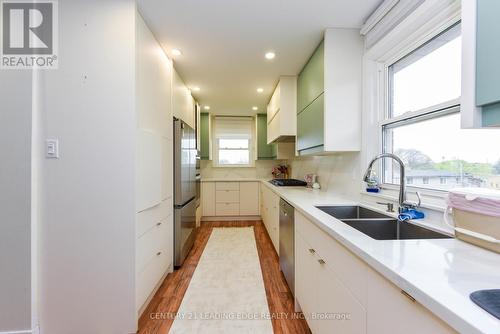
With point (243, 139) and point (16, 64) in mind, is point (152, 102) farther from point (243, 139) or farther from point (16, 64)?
point (243, 139)

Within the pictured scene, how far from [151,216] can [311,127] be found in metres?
1.83

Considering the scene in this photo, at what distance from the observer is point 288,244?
206cm

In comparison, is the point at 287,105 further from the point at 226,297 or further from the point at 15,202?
the point at 15,202

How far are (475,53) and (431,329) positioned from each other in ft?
2.85

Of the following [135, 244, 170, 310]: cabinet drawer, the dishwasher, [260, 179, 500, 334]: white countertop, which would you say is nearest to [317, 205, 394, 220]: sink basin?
the dishwasher

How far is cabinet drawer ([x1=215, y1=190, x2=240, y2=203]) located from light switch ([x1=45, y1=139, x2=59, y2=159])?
337 centimetres

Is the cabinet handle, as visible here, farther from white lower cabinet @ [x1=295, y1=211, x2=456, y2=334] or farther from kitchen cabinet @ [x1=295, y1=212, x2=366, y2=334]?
kitchen cabinet @ [x1=295, y1=212, x2=366, y2=334]

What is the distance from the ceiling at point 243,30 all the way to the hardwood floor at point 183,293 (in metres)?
2.39

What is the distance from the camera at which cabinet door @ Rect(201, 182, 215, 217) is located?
4691mm

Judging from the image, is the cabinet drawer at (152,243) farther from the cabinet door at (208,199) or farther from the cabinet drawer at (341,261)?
the cabinet door at (208,199)

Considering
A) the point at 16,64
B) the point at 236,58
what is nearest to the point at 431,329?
the point at 16,64

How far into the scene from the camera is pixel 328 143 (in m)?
1.97

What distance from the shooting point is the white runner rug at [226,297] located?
5.25 ft

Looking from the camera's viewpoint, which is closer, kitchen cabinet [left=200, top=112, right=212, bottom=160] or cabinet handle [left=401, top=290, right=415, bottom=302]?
cabinet handle [left=401, top=290, right=415, bottom=302]
